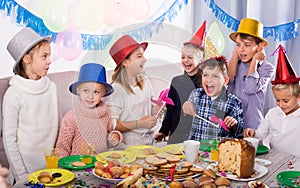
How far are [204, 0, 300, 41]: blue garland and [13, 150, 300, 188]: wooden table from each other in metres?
1.30

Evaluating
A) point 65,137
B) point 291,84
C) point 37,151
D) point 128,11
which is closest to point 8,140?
point 37,151

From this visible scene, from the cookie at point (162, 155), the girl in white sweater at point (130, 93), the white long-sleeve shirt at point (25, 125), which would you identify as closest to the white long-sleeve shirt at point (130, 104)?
the girl in white sweater at point (130, 93)

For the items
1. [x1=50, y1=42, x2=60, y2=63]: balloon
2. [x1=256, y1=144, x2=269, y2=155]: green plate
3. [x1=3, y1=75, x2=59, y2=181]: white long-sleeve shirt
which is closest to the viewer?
[x1=256, y1=144, x2=269, y2=155]: green plate

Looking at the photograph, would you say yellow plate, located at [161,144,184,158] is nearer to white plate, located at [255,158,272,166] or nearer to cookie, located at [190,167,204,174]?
cookie, located at [190,167,204,174]

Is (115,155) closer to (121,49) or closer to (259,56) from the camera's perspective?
(121,49)

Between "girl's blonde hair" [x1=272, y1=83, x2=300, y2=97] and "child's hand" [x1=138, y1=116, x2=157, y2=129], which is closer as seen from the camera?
"child's hand" [x1=138, y1=116, x2=157, y2=129]

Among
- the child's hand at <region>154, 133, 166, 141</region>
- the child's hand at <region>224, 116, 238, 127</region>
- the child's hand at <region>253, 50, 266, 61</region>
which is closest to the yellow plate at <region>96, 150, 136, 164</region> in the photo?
the child's hand at <region>154, 133, 166, 141</region>

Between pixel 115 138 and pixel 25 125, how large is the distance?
62 cm

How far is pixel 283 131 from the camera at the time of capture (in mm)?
2184

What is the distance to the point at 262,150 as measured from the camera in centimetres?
184

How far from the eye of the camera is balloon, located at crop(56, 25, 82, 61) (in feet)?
7.85

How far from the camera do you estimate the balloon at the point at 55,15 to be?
229 centimetres

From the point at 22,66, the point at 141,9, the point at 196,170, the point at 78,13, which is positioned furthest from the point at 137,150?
the point at 141,9

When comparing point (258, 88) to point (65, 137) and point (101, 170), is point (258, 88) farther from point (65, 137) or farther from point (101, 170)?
point (101, 170)
